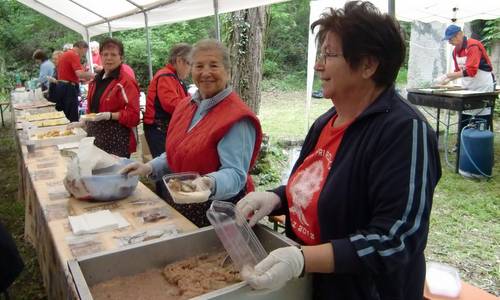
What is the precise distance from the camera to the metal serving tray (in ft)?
3.29

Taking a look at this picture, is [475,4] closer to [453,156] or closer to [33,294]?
[453,156]

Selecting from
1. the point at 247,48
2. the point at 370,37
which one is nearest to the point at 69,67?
the point at 247,48

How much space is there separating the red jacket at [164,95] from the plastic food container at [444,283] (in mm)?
2445

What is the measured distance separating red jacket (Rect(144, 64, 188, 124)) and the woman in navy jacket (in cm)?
252

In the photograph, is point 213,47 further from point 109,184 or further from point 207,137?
point 109,184

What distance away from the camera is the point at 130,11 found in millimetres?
6336

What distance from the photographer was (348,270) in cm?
98

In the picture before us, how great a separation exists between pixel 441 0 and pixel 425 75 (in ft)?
15.9

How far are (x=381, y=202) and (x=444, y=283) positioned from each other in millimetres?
1036

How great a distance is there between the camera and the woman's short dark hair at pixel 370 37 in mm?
1033

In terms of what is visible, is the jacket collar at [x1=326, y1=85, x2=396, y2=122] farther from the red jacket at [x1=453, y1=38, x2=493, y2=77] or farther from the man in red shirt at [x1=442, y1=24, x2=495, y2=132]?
the red jacket at [x1=453, y1=38, x2=493, y2=77]

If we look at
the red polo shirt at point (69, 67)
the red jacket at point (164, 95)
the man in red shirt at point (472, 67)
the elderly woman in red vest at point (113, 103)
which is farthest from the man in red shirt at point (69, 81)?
the man in red shirt at point (472, 67)

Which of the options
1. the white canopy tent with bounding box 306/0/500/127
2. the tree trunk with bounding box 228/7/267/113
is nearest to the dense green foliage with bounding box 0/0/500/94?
the white canopy tent with bounding box 306/0/500/127

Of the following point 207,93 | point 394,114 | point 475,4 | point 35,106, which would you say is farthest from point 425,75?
point 394,114
